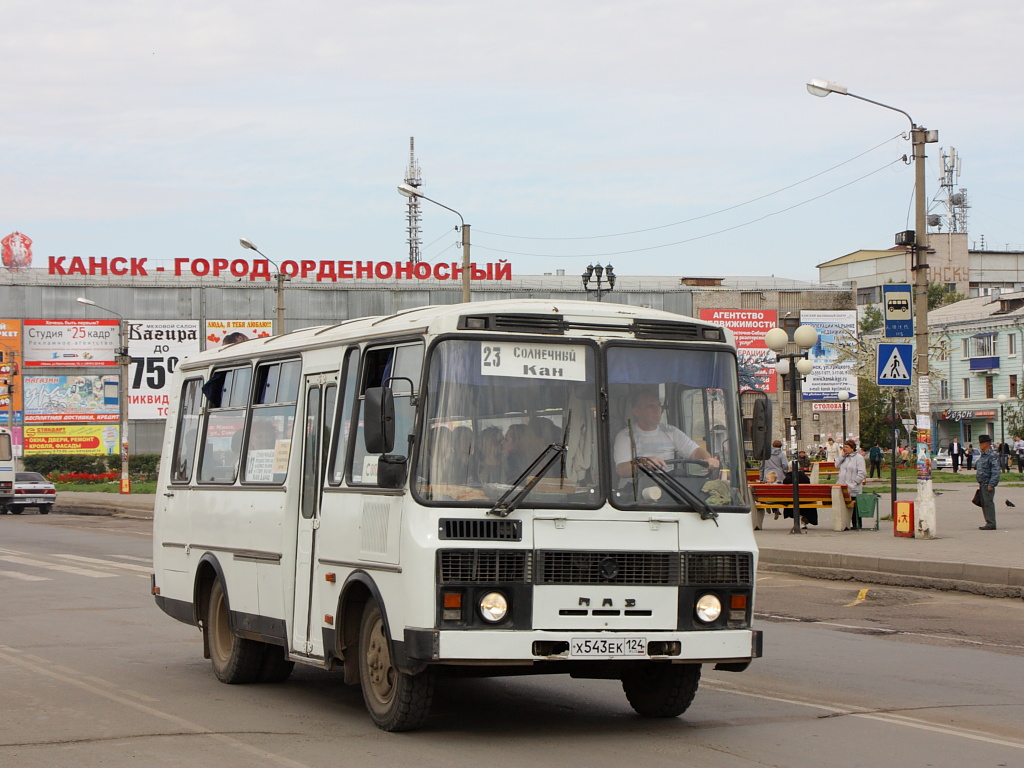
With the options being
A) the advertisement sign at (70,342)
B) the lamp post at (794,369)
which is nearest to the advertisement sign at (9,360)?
the advertisement sign at (70,342)

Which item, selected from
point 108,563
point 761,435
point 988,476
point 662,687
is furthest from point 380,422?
point 988,476

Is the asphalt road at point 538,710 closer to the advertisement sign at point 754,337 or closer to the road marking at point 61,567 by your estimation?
the road marking at point 61,567

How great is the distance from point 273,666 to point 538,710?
94.0 inches

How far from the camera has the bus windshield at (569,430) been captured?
25.7 feet

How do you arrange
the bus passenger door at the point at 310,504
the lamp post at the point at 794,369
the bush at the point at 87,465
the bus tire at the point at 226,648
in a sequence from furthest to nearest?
1. the bush at the point at 87,465
2. the lamp post at the point at 794,369
3. the bus tire at the point at 226,648
4. the bus passenger door at the point at 310,504

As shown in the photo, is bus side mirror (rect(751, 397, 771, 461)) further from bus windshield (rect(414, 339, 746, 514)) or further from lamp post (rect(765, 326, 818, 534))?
lamp post (rect(765, 326, 818, 534))

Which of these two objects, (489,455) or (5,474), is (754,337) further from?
(489,455)

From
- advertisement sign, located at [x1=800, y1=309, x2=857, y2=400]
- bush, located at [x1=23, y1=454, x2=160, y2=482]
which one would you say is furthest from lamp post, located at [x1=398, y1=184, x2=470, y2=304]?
advertisement sign, located at [x1=800, y1=309, x2=857, y2=400]

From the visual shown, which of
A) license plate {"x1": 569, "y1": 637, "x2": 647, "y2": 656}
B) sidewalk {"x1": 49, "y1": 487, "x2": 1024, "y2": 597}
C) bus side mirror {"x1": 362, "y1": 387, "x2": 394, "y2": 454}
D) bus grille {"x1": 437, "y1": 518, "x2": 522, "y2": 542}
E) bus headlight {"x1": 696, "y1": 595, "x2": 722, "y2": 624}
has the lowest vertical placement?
sidewalk {"x1": 49, "y1": 487, "x2": 1024, "y2": 597}

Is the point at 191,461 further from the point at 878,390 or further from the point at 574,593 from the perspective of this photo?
the point at 878,390

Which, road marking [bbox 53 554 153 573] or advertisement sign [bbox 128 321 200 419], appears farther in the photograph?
advertisement sign [bbox 128 321 200 419]

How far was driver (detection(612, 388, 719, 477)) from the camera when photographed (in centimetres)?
803

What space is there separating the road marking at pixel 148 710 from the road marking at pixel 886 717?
3.68 meters

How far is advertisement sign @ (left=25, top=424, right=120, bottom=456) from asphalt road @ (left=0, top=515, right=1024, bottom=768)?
64167 millimetres
